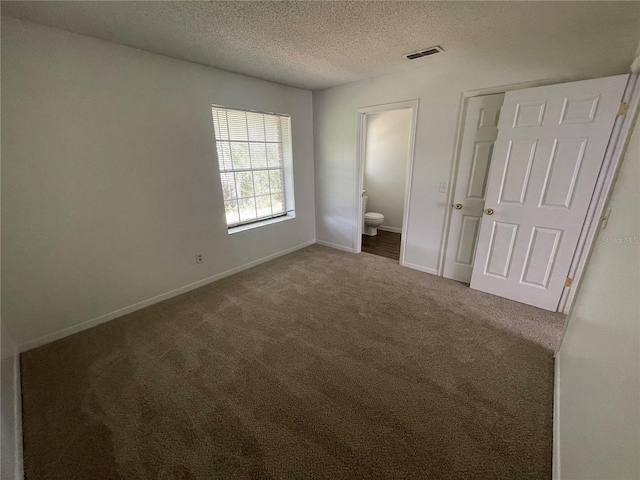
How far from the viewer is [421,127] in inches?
115

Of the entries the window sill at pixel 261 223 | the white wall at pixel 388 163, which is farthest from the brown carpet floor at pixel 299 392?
the white wall at pixel 388 163

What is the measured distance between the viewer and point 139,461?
1289 millimetres

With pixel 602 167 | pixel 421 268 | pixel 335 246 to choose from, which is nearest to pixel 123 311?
pixel 335 246

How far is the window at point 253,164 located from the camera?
3020 mm

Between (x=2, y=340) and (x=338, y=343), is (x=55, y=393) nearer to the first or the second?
(x=2, y=340)

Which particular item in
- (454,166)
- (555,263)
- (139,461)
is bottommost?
(139,461)

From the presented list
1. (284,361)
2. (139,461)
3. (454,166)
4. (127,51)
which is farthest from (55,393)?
(454,166)

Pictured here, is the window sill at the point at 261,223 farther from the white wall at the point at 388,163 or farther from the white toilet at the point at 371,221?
the white wall at the point at 388,163

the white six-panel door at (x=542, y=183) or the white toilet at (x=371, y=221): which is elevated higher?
the white six-panel door at (x=542, y=183)

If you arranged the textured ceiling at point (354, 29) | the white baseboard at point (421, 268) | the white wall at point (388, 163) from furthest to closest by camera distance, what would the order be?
the white wall at point (388, 163) → the white baseboard at point (421, 268) → the textured ceiling at point (354, 29)

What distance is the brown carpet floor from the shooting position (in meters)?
1.28

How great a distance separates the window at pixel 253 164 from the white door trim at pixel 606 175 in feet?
10.5

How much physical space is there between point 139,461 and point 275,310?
1.38 meters

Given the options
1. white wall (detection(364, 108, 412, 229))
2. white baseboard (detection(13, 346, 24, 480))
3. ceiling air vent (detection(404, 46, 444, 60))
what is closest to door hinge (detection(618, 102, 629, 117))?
ceiling air vent (detection(404, 46, 444, 60))
